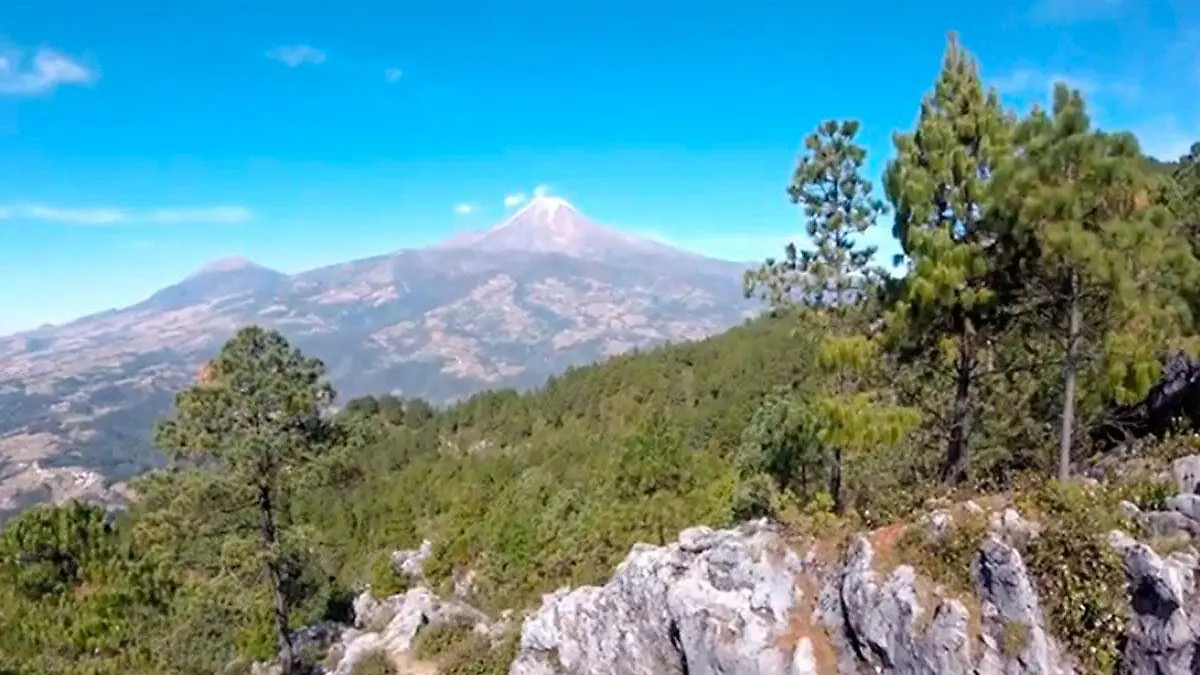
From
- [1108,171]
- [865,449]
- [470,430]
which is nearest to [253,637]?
[865,449]

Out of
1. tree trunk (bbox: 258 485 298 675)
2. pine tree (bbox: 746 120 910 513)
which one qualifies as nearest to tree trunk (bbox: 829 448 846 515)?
pine tree (bbox: 746 120 910 513)

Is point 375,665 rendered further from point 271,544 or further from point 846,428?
point 846,428

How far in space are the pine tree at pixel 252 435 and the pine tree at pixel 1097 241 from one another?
18.4 metres

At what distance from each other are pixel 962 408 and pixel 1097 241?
13.1 feet

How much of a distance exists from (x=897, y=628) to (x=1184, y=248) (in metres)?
8.23

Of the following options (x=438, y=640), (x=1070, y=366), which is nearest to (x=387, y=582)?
(x=438, y=640)

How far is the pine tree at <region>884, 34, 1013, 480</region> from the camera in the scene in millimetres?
15625

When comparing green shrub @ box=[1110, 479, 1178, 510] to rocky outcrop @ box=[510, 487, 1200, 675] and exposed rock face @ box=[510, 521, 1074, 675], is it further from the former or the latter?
exposed rock face @ box=[510, 521, 1074, 675]

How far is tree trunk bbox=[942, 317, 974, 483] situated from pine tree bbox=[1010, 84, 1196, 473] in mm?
1806

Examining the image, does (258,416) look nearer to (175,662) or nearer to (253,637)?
(253,637)

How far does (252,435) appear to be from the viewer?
75.2 feet

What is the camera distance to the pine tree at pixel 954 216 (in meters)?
15.6

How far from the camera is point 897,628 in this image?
1322 centimetres

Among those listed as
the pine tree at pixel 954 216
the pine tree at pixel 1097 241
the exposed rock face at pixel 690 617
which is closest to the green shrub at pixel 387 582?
the exposed rock face at pixel 690 617
